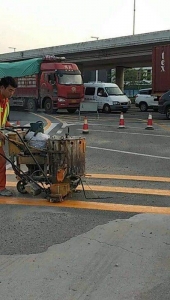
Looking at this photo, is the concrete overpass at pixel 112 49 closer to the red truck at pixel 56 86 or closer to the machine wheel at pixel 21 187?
the red truck at pixel 56 86

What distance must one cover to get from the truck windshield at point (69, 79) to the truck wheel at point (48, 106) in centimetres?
169

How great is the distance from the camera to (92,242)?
14.2 feet

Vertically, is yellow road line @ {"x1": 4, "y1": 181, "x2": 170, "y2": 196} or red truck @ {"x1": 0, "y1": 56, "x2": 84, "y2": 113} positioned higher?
red truck @ {"x1": 0, "y1": 56, "x2": 84, "y2": 113}

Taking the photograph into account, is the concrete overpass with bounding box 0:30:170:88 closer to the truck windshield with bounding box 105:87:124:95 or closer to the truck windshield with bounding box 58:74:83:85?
the truck windshield with bounding box 105:87:124:95

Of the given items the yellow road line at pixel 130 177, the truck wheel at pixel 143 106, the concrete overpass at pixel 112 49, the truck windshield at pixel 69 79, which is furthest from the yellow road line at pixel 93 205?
the concrete overpass at pixel 112 49

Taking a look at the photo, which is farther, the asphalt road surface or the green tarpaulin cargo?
the green tarpaulin cargo

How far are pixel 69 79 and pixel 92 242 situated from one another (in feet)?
70.4

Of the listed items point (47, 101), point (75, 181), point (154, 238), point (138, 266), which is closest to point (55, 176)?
point (75, 181)

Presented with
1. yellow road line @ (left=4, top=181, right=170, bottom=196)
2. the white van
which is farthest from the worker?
the white van

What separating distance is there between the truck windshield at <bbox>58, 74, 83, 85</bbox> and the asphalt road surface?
1768 cm

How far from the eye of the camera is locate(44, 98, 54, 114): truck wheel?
83.9ft

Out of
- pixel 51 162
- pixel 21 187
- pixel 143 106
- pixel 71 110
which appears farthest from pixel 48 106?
pixel 51 162

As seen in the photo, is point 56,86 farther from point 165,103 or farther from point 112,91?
point 165,103

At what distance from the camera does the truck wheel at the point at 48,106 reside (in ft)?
83.9
